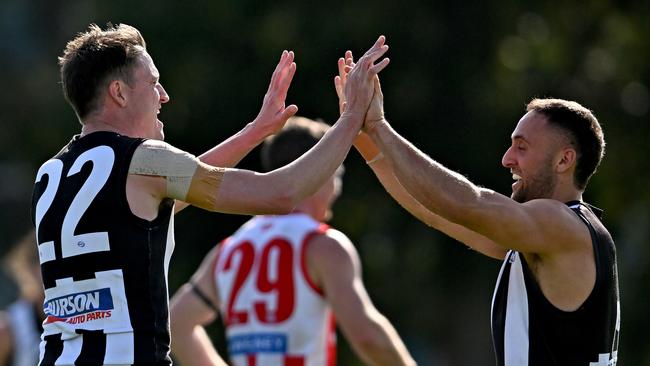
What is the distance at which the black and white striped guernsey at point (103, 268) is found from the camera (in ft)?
16.4

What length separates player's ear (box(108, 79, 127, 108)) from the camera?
17.3 ft

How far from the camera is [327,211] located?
752cm

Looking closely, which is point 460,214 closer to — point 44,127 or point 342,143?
point 342,143

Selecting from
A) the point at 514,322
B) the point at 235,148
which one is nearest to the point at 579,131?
the point at 514,322

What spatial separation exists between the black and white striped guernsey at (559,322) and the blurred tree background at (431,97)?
36.4ft

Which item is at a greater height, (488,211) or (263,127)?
(263,127)

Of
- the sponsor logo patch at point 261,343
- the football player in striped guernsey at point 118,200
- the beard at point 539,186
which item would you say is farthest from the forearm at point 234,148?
the sponsor logo patch at point 261,343

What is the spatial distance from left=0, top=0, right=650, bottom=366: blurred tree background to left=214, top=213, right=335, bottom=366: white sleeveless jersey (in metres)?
9.81

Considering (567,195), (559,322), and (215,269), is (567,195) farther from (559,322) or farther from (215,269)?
(215,269)

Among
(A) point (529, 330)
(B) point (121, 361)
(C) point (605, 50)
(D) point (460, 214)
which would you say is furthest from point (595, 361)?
(C) point (605, 50)

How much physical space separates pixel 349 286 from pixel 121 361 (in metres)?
2.21

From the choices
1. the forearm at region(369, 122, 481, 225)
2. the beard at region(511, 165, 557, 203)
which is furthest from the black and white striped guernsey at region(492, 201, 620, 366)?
the forearm at region(369, 122, 481, 225)

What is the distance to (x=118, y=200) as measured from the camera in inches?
197

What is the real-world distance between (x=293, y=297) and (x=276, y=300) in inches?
3.8
